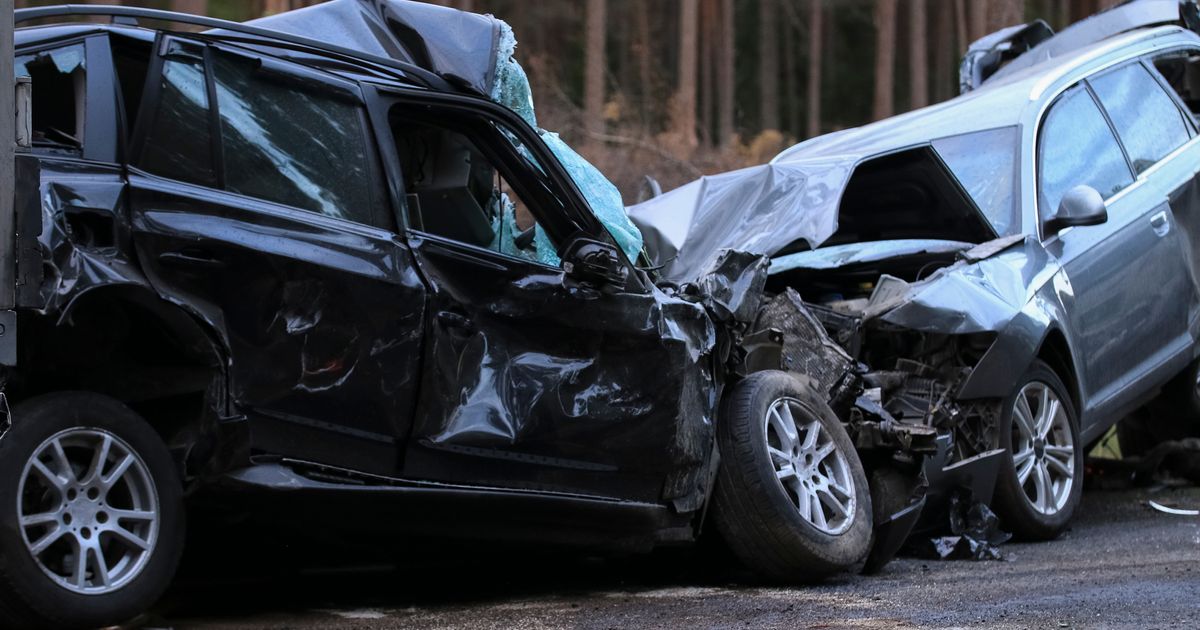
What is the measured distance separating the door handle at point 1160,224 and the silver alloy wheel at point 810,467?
3079 millimetres

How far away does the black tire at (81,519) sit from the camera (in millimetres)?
3949

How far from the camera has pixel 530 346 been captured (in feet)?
17.6

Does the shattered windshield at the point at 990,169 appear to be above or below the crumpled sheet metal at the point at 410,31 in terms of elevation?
below

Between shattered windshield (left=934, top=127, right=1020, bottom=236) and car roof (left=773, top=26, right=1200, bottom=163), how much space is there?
8cm

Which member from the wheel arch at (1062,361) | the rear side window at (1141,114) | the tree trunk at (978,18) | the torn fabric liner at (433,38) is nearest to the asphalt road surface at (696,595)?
the wheel arch at (1062,361)

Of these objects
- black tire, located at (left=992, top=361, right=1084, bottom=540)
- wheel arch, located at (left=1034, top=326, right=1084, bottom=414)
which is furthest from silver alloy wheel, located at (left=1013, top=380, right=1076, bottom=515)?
wheel arch, located at (left=1034, top=326, right=1084, bottom=414)

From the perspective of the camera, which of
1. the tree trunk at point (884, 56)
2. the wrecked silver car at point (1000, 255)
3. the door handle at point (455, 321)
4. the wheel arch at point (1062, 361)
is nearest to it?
the door handle at point (455, 321)

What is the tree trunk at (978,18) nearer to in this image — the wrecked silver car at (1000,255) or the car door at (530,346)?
the wrecked silver car at (1000,255)

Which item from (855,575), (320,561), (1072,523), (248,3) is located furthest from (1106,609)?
(248,3)

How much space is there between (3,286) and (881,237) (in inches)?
225

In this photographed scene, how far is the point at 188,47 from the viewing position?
15.5 ft

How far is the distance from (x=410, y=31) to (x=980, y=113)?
12.4 feet

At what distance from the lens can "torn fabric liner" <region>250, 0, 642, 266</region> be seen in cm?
605

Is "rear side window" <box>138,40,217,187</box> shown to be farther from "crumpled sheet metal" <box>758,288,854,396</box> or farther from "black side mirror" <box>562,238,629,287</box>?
"crumpled sheet metal" <box>758,288,854,396</box>
